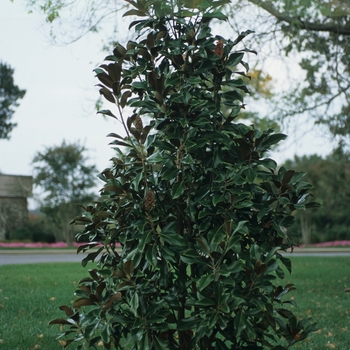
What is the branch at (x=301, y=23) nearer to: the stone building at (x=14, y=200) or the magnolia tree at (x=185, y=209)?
the magnolia tree at (x=185, y=209)

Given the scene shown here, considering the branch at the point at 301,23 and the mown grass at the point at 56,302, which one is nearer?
the mown grass at the point at 56,302

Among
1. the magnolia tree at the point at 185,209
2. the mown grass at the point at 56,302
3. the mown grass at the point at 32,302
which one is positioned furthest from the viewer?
the mown grass at the point at 56,302

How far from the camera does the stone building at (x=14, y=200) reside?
3359 cm

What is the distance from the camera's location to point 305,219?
36.2m

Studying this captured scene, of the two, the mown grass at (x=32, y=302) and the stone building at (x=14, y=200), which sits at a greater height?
the stone building at (x=14, y=200)

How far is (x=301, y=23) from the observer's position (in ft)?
34.5

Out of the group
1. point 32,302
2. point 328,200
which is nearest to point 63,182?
Answer: point 328,200

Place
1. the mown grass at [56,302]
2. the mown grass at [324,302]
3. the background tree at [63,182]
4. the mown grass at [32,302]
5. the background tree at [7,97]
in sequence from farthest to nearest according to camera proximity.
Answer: the background tree at [7,97] < the background tree at [63,182] < the mown grass at [324,302] < the mown grass at [56,302] < the mown grass at [32,302]

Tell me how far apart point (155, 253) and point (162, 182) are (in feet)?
1.92

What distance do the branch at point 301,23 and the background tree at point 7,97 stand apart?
103ft

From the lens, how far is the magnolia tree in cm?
302

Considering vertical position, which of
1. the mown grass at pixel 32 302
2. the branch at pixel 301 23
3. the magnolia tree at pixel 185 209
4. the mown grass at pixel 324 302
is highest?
the branch at pixel 301 23

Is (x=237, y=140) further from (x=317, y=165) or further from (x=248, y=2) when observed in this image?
(x=317, y=165)

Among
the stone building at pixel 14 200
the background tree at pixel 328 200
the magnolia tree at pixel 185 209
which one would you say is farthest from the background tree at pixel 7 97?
the magnolia tree at pixel 185 209
